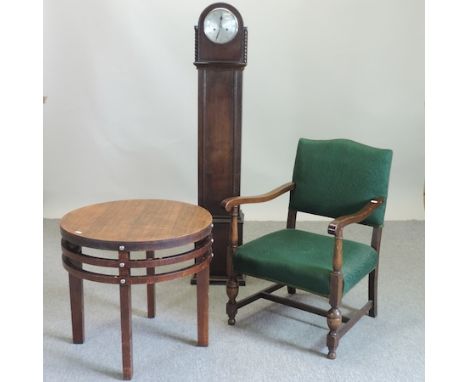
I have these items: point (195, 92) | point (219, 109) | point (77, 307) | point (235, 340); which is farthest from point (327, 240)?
point (195, 92)

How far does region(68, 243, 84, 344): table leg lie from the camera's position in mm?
2432

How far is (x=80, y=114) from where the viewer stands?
468 cm

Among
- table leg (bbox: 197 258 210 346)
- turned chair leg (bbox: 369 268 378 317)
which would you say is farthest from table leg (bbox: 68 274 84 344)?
turned chair leg (bbox: 369 268 378 317)

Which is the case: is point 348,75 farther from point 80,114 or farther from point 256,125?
point 80,114

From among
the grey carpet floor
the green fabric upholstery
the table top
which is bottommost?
the grey carpet floor

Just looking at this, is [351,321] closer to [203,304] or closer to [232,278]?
[232,278]

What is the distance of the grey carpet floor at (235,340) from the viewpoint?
232 centimetres

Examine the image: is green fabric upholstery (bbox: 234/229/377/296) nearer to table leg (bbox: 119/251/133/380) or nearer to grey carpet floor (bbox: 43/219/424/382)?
grey carpet floor (bbox: 43/219/424/382)

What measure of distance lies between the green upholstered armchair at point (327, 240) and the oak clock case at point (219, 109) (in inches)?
18.1

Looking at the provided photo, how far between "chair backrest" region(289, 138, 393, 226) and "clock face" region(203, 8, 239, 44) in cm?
80

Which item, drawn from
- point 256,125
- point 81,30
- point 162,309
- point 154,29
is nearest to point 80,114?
point 81,30

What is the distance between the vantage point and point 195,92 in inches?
183

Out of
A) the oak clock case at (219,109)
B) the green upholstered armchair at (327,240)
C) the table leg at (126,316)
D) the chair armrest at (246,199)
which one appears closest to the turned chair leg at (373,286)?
the green upholstered armchair at (327,240)

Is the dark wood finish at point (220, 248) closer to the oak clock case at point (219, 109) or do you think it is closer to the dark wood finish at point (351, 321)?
the oak clock case at point (219, 109)
